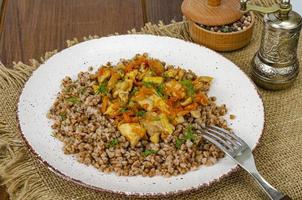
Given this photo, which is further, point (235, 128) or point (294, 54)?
point (294, 54)

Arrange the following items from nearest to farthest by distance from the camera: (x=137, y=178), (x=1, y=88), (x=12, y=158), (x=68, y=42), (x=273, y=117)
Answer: (x=137, y=178), (x=12, y=158), (x=273, y=117), (x=1, y=88), (x=68, y=42)

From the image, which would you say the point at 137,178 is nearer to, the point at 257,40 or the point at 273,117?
the point at 273,117

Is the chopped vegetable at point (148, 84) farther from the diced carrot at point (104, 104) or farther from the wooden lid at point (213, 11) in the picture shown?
the wooden lid at point (213, 11)

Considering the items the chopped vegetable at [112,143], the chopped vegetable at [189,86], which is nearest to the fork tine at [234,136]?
the chopped vegetable at [189,86]

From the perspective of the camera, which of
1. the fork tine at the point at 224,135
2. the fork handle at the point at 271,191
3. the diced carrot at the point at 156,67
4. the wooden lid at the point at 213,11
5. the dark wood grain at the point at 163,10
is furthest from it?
the dark wood grain at the point at 163,10

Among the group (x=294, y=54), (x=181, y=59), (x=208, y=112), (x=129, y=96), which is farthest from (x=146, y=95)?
(x=294, y=54)

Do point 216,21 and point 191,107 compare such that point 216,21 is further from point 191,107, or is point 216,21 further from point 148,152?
point 148,152

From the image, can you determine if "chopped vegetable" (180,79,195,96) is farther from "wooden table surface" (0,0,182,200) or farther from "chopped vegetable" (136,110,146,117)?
"wooden table surface" (0,0,182,200)
